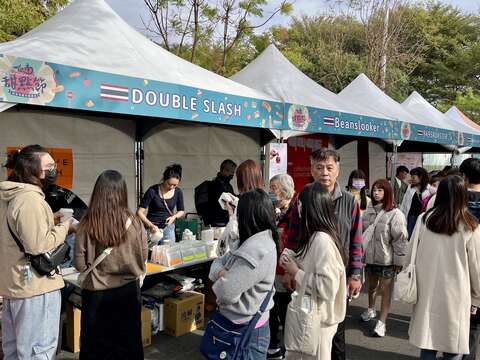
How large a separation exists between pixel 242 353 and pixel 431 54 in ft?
86.9

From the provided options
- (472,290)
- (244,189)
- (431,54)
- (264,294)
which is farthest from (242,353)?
(431,54)

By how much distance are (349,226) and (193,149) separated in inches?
149

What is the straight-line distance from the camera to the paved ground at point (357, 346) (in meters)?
3.47

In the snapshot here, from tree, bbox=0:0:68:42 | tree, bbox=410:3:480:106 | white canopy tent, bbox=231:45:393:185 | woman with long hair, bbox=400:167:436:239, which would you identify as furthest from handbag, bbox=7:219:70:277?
tree, bbox=410:3:480:106

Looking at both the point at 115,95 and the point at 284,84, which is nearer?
the point at 115,95

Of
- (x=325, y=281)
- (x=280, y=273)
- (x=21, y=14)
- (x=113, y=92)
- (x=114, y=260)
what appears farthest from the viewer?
(x=21, y=14)

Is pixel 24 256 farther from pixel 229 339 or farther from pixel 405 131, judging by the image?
pixel 405 131

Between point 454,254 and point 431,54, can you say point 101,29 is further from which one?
point 431,54

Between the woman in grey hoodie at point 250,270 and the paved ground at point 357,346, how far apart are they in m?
1.52

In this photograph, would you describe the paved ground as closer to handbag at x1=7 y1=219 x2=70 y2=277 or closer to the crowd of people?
the crowd of people

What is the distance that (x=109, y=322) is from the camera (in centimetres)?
256

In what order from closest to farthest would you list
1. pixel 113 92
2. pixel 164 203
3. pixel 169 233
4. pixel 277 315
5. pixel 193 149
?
pixel 277 315, pixel 113 92, pixel 169 233, pixel 164 203, pixel 193 149

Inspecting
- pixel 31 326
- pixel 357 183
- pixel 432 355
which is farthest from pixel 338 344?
pixel 357 183

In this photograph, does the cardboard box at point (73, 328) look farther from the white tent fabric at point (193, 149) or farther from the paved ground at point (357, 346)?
the white tent fabric at point (193, 149)
